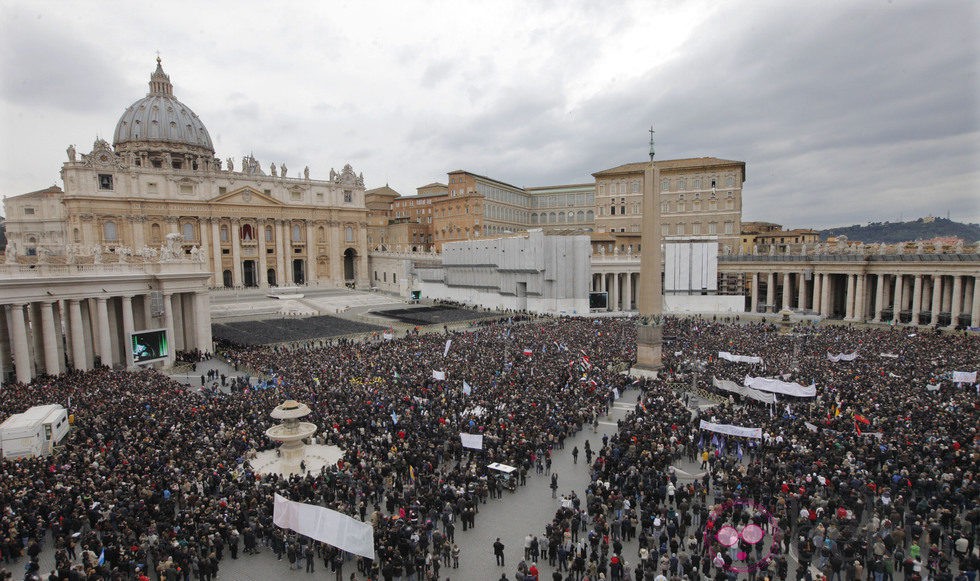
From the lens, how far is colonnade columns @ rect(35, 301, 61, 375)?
29.7 meters

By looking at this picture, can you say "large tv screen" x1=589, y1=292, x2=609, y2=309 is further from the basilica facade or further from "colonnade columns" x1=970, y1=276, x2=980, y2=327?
the basilica facade

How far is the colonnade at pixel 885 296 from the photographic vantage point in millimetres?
45031

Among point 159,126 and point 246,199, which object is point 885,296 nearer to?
point 246,199

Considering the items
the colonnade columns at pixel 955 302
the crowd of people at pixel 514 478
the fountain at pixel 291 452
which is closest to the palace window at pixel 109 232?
the crowd of people at pixel 514 478

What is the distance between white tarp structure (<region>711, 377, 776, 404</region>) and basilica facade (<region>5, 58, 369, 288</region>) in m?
68.5

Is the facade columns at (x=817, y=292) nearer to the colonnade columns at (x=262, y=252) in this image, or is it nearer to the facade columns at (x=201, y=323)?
the facade columns at (x=201, y=323)

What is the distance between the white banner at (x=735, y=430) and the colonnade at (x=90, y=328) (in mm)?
32244

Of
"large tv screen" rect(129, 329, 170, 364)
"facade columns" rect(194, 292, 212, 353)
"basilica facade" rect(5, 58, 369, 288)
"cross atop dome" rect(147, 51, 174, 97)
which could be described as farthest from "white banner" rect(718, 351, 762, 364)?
"cross atop dome" rect(147, 51, 174, 97)

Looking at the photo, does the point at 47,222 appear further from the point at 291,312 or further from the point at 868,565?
the point at 868,565

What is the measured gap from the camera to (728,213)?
6856 cm

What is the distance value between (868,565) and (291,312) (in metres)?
55.1

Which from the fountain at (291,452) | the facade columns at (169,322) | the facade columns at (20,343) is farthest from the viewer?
the facade columns at (169,322)

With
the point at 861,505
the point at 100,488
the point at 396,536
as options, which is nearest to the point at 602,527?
the point at 396,536

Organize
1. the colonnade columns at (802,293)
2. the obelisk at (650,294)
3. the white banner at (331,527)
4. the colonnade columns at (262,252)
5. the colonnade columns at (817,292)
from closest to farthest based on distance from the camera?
1. the white banner at (331,527)
2. the obelisk at (650,294)
3. the colonnade columns at (817,292)
4. the colonnade columns at (802,293)
5. the colonnade columns at (262,252)
